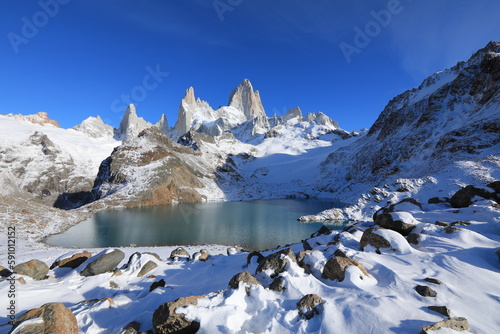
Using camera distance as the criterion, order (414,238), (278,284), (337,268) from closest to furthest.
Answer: (278,284) < (337,268) < (414,238)

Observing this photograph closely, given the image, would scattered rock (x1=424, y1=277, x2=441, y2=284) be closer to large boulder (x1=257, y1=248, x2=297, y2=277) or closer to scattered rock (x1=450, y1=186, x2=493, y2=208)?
large boulder (x1=257, y1=248, x2=297, y2=277)

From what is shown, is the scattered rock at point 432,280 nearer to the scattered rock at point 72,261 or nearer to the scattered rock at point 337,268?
the scattered rock at point 337,268

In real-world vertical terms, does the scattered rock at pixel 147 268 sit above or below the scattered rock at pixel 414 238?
below

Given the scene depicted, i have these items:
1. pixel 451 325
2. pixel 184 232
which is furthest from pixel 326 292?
pixel 184 232

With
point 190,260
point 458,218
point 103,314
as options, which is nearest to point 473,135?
point 458,218

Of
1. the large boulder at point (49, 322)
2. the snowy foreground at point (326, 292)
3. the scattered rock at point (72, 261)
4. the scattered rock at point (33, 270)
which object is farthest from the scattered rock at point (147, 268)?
the large boulder at point (49, 322)

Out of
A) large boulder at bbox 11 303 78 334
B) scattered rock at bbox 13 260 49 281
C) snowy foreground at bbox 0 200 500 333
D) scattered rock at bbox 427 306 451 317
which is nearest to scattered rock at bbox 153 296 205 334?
snowy foreground at bbox 0 200 500 333

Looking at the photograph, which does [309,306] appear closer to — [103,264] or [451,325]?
[451,325]
